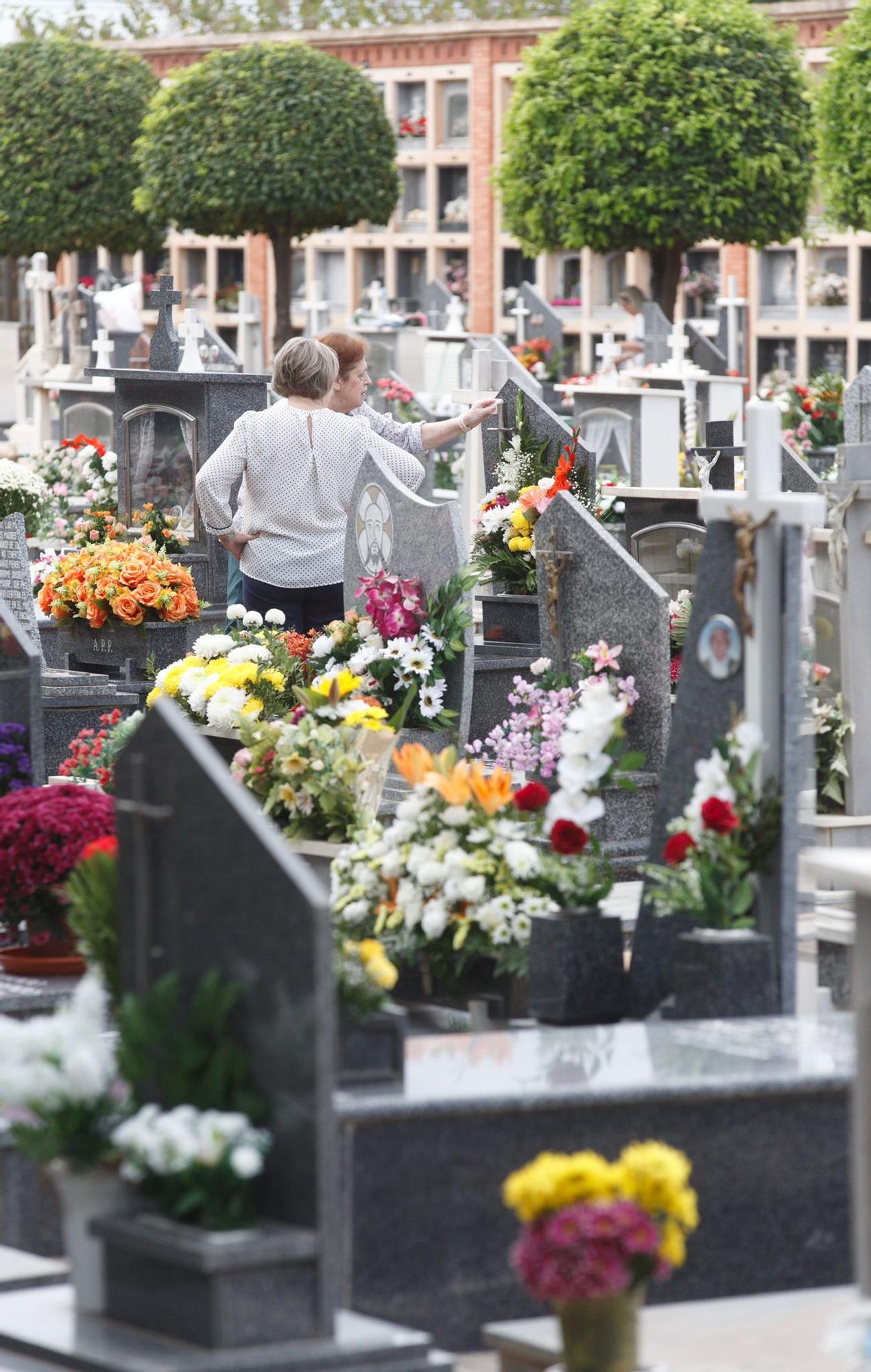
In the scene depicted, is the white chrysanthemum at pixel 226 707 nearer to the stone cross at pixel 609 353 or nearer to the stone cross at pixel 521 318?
the stone cross at pixel 609 353

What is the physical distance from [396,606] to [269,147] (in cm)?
1555

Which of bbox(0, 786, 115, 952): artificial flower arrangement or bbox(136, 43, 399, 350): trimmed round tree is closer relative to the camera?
bbox(0, 786, 115, 952): artificial flower arrangement

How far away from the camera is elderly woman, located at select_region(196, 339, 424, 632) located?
8.10 m

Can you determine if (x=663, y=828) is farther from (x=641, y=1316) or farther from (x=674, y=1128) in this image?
(x=641, y=1316)

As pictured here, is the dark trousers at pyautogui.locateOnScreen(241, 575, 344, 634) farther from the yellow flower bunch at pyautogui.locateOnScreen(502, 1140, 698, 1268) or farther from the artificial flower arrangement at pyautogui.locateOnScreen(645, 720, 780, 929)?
the yellow flower bunch at pyautogui.locateOnScreen(502, 1140, 698, 1268)

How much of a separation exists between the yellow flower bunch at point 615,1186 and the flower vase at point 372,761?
2753mm

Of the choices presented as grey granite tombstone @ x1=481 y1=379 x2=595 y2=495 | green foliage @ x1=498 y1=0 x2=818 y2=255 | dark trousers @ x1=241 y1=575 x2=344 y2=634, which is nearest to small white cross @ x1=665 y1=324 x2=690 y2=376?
green foliage @ x1=498 y1=0 x2=818 y2=255

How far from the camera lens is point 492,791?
5211mm

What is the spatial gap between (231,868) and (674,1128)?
3.17 ft

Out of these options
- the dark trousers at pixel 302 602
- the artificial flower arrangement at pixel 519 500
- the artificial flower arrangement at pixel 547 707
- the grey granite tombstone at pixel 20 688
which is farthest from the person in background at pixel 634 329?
Result: the grey granite tombstone at pixel 20 688

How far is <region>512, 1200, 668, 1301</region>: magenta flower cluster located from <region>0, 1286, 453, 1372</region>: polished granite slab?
0.34 meters

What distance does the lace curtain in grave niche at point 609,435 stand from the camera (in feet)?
46.4

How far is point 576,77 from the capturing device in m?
19.9

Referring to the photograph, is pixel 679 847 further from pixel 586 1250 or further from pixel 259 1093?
pixel 586 1250
